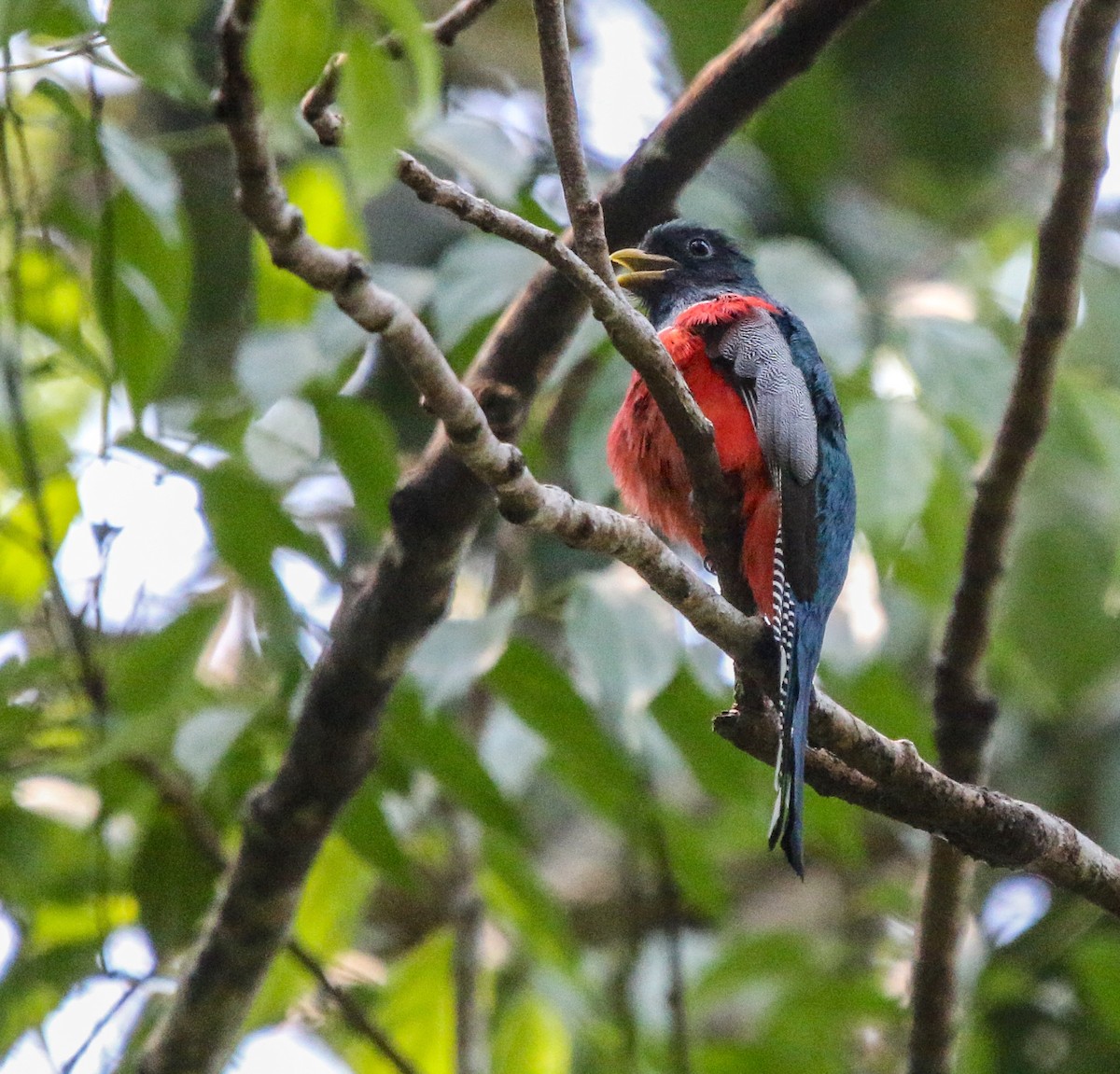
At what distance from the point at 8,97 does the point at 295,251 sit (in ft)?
4.85

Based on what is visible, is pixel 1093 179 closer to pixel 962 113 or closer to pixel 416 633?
pixel 416 633

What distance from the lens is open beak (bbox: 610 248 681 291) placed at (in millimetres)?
4535

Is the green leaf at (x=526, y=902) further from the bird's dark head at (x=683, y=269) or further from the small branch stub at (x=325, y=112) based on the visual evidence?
the small branch stub at (x=325, y=112)

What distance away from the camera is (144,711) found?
3670 millimetres

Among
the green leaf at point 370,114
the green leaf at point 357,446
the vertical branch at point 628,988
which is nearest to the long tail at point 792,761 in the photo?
the green leaf at point 357,446

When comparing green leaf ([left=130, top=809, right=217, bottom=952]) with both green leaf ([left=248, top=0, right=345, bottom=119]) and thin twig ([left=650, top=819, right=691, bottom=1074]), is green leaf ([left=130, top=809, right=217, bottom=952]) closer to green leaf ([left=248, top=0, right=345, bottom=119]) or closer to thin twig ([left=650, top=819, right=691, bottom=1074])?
thin twig ([left=650, top=819, right=691, bottom=1074])

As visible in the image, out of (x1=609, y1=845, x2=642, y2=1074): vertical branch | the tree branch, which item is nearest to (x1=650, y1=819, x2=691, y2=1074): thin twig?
(x1=609, y1=845, x2=642, y2=1074): vertical branch

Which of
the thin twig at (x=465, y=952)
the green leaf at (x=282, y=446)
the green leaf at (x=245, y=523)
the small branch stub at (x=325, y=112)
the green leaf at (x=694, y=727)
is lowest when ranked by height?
the thin twig at (x=465, y=952)

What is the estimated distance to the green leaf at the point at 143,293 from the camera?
3416 mm

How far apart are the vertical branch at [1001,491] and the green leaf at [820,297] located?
0.40m

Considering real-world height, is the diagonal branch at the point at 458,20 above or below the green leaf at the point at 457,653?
above

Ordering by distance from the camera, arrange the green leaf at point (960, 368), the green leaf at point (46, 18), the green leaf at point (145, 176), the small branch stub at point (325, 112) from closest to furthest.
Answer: the small branch stub at point (325, 112), the green leaf at point (46, 18), the green leaf at point (145, 176), the green leaf at point (960, 368)

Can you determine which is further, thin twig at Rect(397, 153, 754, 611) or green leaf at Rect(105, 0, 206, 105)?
green leaf at Rect(105, 0, 206, 105)

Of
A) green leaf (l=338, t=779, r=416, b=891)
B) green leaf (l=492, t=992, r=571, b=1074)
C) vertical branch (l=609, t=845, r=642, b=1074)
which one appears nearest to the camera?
green leaf (l=338, t=779, r=416, b=891)
